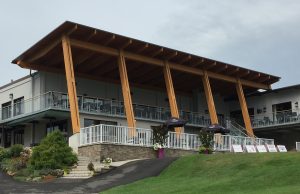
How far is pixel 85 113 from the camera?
109ft

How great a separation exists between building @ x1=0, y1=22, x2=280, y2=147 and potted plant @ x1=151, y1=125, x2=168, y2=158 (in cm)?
273

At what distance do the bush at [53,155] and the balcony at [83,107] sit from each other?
23.3 feet

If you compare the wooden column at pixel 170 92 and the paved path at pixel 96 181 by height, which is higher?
the wooden column at pixel 170 92


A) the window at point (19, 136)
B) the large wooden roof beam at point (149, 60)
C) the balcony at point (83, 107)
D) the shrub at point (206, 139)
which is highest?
the large wooden roof beam at point (149, 60)

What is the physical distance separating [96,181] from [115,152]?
21.5ft

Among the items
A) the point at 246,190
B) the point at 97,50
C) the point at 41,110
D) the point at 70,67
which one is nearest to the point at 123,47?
the point at 97,50

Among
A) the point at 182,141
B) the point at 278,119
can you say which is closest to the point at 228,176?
the point at 182,141

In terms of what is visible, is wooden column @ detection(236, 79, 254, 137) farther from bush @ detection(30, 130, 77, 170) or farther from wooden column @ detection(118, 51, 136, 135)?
bush @ detection(30, 130, 77, 170)

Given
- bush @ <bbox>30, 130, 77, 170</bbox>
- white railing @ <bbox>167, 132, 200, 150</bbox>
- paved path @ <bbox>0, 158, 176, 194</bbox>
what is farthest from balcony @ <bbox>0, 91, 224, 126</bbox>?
paved path @ <bbox>0, 158, 176, 194</bbox>

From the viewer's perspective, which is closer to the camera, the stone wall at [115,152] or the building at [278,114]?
the stone wall at [115,152]

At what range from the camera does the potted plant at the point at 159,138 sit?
2773 centimetres

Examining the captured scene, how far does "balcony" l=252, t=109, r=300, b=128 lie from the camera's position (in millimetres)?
41250

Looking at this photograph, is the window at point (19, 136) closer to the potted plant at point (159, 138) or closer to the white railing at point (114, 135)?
the white railing at point (114, 135)

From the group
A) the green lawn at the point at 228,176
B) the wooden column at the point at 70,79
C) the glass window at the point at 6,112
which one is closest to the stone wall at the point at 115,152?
the wooden column at the point at 70,79
